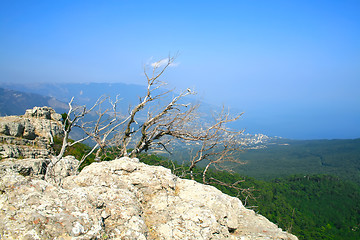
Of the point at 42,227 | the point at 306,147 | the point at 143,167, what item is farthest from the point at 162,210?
the point at 306,147

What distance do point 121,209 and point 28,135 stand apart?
11853mm

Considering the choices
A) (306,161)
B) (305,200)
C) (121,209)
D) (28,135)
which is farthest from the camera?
(306,161)

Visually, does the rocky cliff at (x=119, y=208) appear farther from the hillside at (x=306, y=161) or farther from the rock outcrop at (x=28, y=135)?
the hillside at (x=306, y=161)

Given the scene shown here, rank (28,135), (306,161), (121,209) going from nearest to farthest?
(121,209), (28,135), (306,161)

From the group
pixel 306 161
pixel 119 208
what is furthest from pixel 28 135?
pixel 306 161

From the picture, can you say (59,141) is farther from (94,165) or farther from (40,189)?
(40,189)

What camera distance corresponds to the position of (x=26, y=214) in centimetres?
269

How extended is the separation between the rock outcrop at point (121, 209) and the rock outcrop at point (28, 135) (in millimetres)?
6192

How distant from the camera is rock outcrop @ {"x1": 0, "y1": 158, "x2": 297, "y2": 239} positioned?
8.80 feet

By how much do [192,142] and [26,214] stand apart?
756cm

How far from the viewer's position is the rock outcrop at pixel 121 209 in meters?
2.68

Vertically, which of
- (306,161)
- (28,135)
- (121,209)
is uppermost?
(121,209)

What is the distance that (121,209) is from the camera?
3.55 m

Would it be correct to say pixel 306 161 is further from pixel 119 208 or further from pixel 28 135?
pixel 119 208
